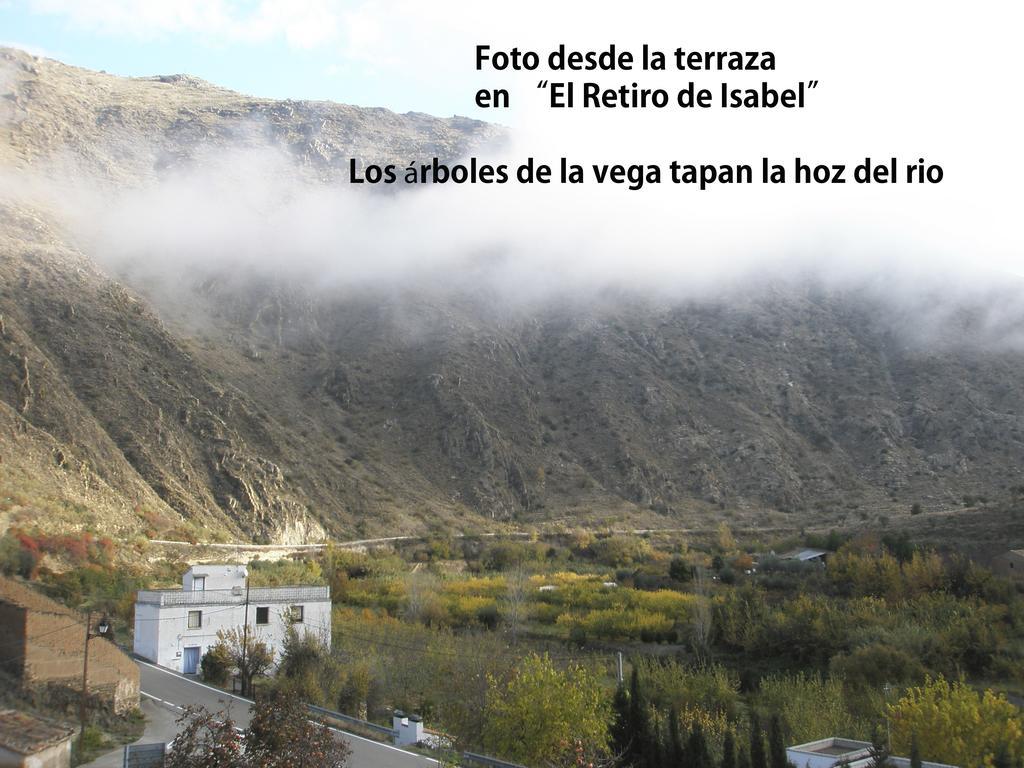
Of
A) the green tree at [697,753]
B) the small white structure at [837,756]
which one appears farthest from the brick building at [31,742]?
the small white structure at [837,756]

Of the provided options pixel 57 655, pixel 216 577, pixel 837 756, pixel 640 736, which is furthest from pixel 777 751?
pixel 216 577

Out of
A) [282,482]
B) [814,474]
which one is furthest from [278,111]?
[814,474]

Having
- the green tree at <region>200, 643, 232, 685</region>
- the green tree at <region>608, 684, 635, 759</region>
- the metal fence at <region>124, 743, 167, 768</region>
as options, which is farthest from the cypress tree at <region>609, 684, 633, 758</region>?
the green tree at <region>200, 643, 232, 685</region>

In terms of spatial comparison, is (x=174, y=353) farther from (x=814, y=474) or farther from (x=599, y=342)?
(x=814, y=474)

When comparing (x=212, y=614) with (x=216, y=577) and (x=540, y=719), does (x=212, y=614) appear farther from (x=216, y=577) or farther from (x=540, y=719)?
(x=540, y=719)

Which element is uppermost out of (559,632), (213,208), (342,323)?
(213,208)

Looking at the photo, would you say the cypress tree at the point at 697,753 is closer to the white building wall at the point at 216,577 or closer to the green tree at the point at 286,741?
the green tree at the point at 286,741

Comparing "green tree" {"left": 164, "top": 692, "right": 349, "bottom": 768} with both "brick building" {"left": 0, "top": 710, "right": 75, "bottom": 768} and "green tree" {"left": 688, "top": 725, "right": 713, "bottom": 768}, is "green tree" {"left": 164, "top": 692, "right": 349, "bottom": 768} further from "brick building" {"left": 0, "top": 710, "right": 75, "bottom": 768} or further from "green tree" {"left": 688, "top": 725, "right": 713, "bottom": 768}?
"green tree" {"left": 688, "top": 725, "right": 713, "bottom": 768}

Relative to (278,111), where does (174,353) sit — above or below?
below
